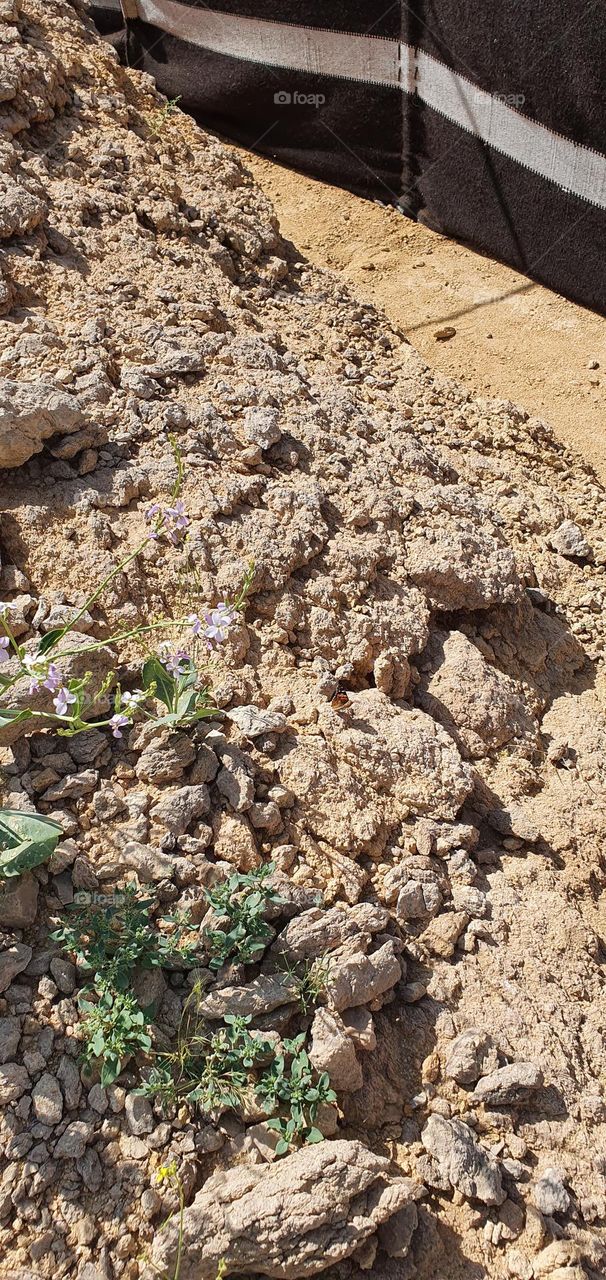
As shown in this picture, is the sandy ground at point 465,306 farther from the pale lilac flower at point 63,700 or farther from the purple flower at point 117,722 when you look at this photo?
the pale lilac flower at point 63,700

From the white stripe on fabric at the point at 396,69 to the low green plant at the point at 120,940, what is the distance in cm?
506

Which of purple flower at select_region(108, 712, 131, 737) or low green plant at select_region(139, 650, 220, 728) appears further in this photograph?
low green plant at select_region(139, 650, 220, 728)

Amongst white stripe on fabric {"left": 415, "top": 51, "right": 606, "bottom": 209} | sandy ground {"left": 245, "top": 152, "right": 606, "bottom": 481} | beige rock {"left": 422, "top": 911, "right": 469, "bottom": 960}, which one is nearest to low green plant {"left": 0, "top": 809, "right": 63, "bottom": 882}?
beige rock {"left": 422, "top": 911, "right": 469, "bottom": 960}

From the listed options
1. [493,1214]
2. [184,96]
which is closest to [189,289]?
[493,1214]

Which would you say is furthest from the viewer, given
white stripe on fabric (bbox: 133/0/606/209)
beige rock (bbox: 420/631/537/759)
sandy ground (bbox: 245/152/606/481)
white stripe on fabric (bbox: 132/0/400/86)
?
white stripe on fabric (bbox: 132/0/400/86)

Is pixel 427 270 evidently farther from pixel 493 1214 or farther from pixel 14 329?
pixel 493 1214

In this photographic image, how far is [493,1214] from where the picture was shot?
6.22 ft

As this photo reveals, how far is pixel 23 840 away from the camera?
6.36 ft

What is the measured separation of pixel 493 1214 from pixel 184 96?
23.7 ft

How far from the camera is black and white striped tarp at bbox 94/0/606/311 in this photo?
17.6 feet

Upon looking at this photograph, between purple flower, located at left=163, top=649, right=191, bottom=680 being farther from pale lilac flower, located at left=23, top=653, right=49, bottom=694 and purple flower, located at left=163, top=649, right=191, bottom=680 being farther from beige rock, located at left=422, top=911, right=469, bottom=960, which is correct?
beige rock, located at left=422, top=911, right=469, bottom=960

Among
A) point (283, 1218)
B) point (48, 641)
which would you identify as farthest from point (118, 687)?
point (283, 1218)
